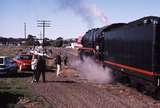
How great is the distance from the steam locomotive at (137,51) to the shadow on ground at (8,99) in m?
5.42

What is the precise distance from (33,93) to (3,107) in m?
3.25

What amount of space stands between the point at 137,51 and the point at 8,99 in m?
6.00

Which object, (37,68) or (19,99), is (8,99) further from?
(37,68)

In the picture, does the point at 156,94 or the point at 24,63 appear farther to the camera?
the point at 24,63

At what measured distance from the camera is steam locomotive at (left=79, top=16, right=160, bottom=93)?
1469 cm

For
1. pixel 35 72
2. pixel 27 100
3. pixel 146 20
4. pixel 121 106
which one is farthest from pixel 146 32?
pixel 35 72

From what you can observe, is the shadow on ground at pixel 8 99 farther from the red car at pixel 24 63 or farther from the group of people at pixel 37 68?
the red car at pixel 24 63

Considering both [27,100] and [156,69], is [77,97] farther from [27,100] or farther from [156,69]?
[156,69]

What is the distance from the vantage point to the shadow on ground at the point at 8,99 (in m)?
14.8

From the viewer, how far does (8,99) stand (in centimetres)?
1644

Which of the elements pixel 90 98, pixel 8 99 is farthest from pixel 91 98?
pixel 8 99

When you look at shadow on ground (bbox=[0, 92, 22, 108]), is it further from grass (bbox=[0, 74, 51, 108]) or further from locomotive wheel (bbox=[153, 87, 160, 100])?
locomotive wheel (bbox=[153, 87, 160, 100])

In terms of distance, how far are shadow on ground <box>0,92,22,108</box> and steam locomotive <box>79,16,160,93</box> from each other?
542 cm

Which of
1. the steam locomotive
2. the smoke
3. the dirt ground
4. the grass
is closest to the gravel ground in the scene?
the dirt ground
